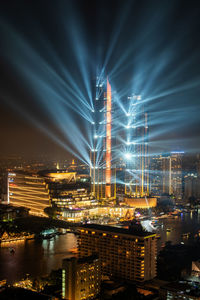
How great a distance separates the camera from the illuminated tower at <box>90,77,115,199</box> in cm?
2292

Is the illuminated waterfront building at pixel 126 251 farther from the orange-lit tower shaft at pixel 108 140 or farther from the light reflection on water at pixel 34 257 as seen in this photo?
the orange-lit tower shaft at pixel 108 140

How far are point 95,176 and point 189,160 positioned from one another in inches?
620

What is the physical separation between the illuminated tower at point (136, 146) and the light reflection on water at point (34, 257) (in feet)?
35.8

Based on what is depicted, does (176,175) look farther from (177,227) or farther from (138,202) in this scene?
(177,227)

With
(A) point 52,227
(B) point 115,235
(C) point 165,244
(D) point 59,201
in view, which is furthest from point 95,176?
(B) point 115,235

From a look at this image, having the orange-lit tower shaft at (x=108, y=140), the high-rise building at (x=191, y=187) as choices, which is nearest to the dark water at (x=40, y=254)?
the orange-lit tower shaft at (x=108, y=140)

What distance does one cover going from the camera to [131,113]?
24453mm

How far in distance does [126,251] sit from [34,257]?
142 inches

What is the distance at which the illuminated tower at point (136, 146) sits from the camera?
24.4 meters

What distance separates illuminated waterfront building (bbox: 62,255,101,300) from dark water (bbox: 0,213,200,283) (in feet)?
6.74

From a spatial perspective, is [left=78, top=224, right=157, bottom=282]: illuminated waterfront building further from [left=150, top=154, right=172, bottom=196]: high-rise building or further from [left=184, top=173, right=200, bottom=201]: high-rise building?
[left=184, top=173, right=200, bottom=201]: high-rise building

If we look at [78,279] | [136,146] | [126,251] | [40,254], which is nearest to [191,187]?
[136,146]

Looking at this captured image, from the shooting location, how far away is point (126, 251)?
369 inches

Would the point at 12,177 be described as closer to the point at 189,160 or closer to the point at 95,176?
the point at 95,176
